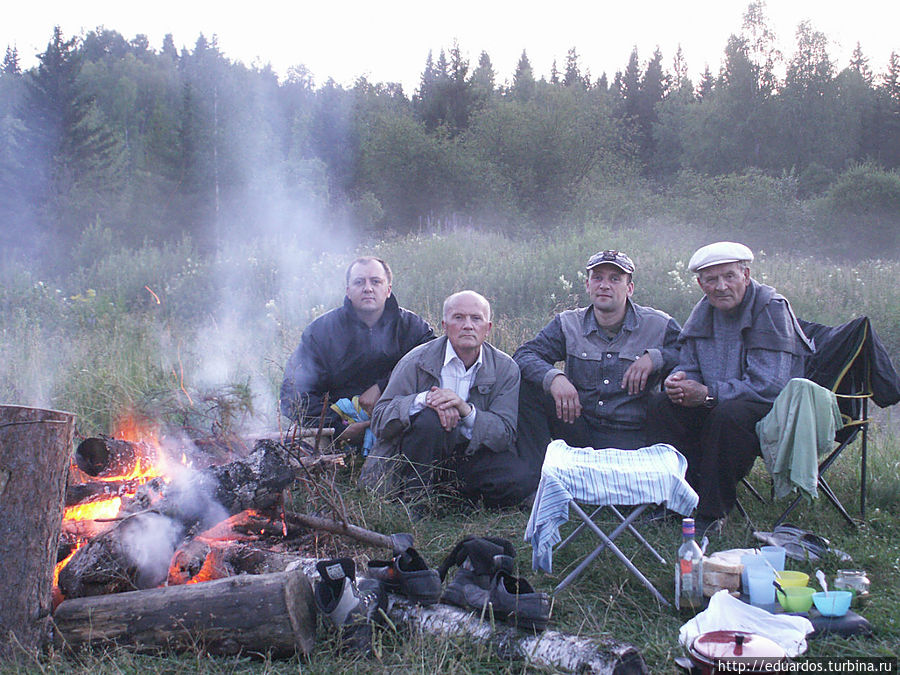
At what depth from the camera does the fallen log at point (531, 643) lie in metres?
2.28

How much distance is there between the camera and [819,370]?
412 centimetres

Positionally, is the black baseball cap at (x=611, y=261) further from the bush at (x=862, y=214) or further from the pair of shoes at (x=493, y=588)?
the bush at (x=862, y=214)

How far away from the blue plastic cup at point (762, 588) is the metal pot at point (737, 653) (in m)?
0.53

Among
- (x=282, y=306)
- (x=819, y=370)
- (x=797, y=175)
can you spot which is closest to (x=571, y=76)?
(x=797, y=175)

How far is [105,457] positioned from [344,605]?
164 centimetres

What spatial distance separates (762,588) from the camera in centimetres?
281

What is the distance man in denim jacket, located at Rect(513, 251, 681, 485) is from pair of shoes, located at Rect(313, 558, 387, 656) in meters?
1.84

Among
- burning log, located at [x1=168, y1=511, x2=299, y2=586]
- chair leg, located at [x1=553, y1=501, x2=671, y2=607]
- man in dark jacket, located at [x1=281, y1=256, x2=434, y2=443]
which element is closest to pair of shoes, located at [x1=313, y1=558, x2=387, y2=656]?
burning log, located at [x1=168, y1=511, x2=299, y2=586]

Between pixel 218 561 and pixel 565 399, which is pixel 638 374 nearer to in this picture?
pixel 565 399

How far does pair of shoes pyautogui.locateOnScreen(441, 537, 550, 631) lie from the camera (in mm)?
2516

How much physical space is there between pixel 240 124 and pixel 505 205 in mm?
15268

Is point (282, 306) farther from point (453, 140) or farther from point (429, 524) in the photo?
point (453, 140)

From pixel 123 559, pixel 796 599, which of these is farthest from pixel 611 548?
Result: pixel 123 559

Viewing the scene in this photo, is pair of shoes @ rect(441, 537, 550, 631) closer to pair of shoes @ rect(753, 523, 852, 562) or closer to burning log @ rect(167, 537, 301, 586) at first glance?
burning log @ rect(167, 537, 301, 586)
